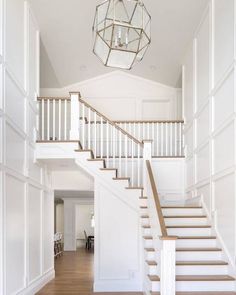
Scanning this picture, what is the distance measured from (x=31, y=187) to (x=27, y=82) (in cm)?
181

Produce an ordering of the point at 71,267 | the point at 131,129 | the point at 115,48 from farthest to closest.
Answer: the point at 71,267
the point at 131,129
the point at 115,48

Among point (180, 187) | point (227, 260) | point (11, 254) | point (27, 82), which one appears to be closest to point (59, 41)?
point (27, 82)

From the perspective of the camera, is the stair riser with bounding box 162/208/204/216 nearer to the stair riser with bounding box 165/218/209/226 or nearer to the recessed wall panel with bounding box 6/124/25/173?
the stair riser with bounding box 165/218/209/226

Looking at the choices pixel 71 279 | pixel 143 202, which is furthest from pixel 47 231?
pixel 143 202

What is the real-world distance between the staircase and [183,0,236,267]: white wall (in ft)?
1.01

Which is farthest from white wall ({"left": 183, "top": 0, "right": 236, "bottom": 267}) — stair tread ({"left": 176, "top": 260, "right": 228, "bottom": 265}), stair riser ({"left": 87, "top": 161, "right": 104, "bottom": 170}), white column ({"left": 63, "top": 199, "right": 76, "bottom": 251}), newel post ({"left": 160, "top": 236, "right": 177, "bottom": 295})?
white column ({"left": 63, "top": 199, "right": 76, "bottom": 251})

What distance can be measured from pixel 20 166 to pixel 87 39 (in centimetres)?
358

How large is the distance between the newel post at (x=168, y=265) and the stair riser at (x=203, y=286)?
0.38 m

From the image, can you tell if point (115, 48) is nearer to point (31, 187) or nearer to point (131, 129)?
point (31, 187)

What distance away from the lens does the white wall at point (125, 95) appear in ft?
34.8

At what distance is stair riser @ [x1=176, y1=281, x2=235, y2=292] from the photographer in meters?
5.11

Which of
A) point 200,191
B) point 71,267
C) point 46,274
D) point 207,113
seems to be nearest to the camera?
point 207,113

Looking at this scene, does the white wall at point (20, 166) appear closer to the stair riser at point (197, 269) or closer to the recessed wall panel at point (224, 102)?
the stair riser at point (197, 269)

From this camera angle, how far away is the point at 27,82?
6535 millimetres
